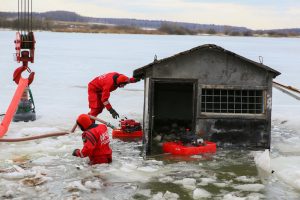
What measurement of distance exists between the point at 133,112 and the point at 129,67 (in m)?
14.6

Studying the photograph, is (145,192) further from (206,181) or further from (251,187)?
(251,187)

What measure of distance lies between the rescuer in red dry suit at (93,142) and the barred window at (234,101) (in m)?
2.86

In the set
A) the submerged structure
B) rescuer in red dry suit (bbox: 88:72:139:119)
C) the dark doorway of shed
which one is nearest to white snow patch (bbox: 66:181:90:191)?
the submerged structure

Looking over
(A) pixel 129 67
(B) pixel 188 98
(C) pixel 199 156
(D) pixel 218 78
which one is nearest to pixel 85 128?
(C) pixel 199 156

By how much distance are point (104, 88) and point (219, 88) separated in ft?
9.30

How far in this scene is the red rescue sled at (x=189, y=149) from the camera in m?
10.2

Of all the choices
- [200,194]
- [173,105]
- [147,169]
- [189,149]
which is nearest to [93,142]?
[147,169]

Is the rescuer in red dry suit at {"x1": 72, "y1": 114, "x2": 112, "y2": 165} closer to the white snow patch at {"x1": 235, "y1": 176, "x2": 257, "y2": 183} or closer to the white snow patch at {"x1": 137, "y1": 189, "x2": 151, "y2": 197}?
the white snow patch at {"x1": 137, "y1": 189, "x2": 151, "y2": 197}

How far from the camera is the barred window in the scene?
35.4 ft

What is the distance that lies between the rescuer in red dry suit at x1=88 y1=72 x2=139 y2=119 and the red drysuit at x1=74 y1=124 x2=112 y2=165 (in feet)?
7.44

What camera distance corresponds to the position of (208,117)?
10.6 m

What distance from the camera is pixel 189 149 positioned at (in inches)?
401

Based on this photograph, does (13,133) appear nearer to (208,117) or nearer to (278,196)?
(208,117)

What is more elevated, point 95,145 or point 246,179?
point 95,145
